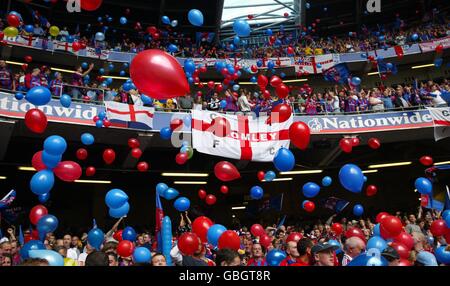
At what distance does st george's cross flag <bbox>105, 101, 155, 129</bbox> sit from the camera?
995cm

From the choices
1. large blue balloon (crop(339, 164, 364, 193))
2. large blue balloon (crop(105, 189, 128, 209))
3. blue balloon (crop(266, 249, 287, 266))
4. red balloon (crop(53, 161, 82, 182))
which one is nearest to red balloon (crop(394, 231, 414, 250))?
large blue balloon (crop(339, 164, 364, 193))

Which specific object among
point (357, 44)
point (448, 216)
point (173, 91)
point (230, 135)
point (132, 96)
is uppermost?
point (357, 44)

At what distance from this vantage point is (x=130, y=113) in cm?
1019

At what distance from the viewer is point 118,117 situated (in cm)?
1001

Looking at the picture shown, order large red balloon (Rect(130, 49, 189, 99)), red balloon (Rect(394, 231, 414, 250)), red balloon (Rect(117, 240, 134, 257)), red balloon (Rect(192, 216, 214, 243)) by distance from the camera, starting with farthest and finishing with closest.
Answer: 1. red balloon (Rect(192, 216, 214, 243))
2. red balloon (Rect(117, 240, 134, 257))
3. red balloon (Rect(394, 231, 414, 250))
4. large red balloon (Rect(130, 49, 189, 99))

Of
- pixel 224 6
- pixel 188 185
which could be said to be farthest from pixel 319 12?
pixel 188 185

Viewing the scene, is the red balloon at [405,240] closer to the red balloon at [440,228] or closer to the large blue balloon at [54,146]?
the red balloon at [440,228]

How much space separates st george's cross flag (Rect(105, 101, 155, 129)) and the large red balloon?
599 cm

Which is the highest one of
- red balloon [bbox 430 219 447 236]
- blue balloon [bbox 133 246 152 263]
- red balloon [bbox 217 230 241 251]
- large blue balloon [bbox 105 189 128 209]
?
large blue balloon [bbox 105 189 128 209]

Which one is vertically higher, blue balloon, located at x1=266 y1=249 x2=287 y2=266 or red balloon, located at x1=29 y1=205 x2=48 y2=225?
red balloon, located at x1=29 y1=205 x2=48 y2=225

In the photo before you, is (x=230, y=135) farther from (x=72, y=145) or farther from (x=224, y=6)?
(x=224, y=6)

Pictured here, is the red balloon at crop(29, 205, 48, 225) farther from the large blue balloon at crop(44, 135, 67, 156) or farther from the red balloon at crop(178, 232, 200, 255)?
the red balloon at crop(178, 232, 200, 255)

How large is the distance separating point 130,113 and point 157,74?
6.34 metres
